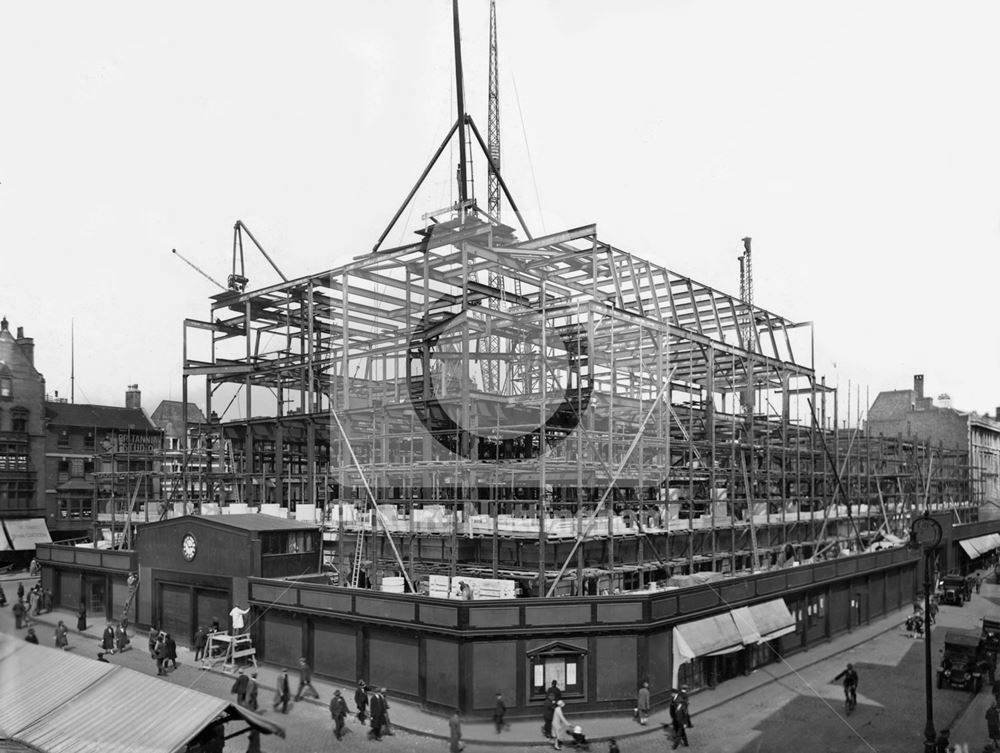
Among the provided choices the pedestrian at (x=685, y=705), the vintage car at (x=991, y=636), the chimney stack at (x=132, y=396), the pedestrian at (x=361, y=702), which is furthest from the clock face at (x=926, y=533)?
the chimney stack at (x=132, y=396)

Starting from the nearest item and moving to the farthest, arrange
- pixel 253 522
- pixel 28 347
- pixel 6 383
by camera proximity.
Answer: pixel 253 522
pixel 6 383
pixel 28 347

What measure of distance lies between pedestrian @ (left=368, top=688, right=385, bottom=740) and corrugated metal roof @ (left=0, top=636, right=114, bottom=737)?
26.7ft

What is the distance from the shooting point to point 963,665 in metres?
26.8

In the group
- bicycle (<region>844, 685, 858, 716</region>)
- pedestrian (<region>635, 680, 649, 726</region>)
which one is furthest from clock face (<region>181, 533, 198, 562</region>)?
bicycle (<region>844, 685, 858, 716</region>)

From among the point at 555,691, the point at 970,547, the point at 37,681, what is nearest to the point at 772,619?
the point at 555,691

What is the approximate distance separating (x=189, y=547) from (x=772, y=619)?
21565mm

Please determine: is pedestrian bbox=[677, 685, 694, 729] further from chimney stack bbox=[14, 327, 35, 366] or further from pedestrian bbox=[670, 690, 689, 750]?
chimney stack bbox=[14, 327, 35, 366]

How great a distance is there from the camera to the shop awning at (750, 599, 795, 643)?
2803 cm

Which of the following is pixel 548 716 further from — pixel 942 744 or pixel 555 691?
pixel 942 744

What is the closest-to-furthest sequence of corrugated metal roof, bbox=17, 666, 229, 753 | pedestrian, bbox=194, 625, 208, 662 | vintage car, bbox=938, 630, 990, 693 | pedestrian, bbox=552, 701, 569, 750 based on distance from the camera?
corrugated metal roof, bbox=17, 666, 229, 753 → pedestrian, bbox=552, 701, 569, 750 → vintage car, bbox=938, 630, 990, 693 → pedestrian, bbox=194, 625, 208, 662

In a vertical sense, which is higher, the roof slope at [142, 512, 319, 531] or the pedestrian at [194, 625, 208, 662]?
the roof slope at [142, 512, 319, 531]

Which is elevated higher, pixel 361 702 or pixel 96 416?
pixel 96 416

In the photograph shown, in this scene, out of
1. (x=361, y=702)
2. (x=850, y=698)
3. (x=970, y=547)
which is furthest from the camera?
(x=970, y=547)

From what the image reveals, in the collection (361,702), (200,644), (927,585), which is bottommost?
(200,644)
